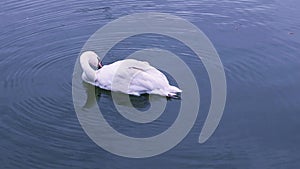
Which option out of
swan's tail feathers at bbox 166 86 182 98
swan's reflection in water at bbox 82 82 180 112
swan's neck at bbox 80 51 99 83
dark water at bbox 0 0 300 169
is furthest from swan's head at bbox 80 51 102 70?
swan's tail feathers at bbox 166 86 182 98

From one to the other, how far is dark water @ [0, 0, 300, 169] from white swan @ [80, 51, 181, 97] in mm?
175

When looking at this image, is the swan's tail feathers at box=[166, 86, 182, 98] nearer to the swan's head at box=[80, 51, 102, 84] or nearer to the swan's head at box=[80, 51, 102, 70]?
the swan's head at box=[80, 51, 102, 84]

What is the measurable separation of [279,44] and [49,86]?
153 inches

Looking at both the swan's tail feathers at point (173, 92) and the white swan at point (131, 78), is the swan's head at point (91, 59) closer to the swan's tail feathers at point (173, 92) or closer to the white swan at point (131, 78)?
the white swan at point (131, 78)

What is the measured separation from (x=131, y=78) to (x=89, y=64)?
2.78ft

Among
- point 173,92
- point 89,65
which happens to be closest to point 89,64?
point 89,65

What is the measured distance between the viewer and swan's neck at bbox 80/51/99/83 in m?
8.09

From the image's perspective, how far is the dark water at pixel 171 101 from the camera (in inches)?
254

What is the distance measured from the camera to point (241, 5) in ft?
36.9

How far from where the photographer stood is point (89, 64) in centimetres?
829

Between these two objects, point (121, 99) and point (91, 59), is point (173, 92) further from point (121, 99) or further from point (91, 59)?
point (91, 59)

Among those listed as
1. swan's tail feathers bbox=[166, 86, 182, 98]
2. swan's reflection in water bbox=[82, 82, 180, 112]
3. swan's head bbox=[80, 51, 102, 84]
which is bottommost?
swan's reflection in water bbox=[82, 82, 180, 112]

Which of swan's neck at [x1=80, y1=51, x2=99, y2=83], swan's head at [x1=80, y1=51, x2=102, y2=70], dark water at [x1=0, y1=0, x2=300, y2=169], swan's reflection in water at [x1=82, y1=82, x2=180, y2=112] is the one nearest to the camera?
dark water at [x1=0, y1=0, x2=300, y2=169]

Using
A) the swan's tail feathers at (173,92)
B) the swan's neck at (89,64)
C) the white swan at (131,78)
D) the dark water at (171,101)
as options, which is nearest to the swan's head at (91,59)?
the swan's neck at (89,64)
